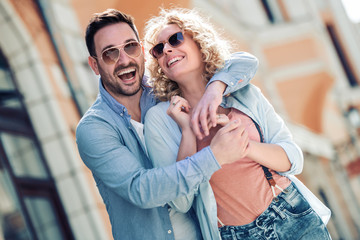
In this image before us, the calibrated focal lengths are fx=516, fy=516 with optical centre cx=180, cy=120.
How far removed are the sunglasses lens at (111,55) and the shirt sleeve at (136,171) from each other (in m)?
0.40

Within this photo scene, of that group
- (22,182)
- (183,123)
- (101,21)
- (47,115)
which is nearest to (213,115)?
(183,123)

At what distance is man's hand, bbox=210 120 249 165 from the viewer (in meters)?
2.07

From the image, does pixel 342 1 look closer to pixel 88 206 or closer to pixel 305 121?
pixel 305 121

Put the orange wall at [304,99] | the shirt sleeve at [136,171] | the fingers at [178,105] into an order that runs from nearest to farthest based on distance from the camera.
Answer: the shirt sleeve at [136,171], the fingers at [178,105], the orange wall at [304,99]

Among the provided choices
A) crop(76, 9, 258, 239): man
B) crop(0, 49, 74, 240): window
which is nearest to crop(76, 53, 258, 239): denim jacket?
crop(76, 9, 258, 239): man

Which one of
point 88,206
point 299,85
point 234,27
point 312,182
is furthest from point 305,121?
point 88,206

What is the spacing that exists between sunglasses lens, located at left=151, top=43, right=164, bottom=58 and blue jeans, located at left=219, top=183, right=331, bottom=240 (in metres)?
0.86

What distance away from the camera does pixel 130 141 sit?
2402 millimetres

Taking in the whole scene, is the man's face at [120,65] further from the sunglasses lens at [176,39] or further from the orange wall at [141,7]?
the orange wall at [141,7]

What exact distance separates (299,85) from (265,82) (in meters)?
0.88

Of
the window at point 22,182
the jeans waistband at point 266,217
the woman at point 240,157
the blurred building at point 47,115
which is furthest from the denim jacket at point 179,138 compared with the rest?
the window at point 22,182

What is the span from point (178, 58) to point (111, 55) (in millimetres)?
364

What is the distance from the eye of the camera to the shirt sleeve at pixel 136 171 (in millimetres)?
2057

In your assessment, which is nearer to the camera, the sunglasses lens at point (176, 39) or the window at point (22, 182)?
the sunglasses lens at point (176, 39)
